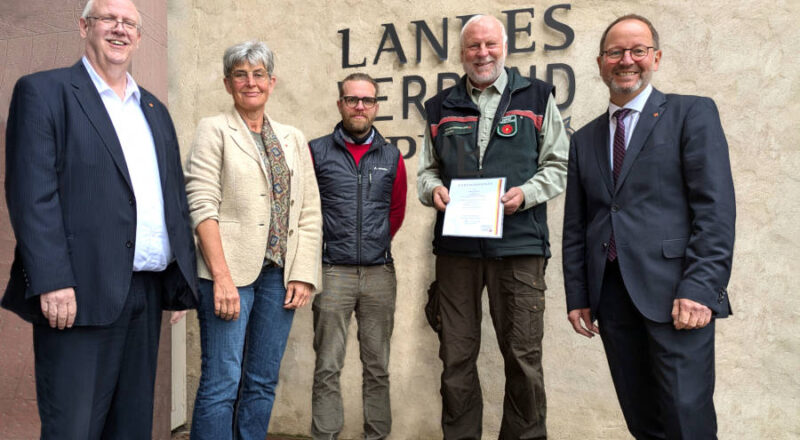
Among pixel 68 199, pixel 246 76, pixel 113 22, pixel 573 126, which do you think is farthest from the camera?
pixel 573 126

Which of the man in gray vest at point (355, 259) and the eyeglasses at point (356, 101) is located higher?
the eyeglasses at point (356, 101)

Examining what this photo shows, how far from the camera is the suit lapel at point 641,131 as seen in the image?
204 cm

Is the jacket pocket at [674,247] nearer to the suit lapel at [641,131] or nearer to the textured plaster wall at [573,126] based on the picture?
the suit lapel at [641,131]

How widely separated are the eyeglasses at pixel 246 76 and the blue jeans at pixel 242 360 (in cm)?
78

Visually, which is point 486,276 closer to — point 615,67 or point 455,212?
point 455,212

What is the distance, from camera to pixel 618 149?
213 cm

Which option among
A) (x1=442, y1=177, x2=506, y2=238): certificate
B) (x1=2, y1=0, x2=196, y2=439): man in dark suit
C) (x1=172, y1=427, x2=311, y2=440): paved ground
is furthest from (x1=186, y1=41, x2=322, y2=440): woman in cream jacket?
(x1=172, y1=427, x2=311, y2=440): paved ground

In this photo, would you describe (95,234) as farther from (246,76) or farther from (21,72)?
(21,72)

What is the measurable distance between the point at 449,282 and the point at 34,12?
8.55 ft

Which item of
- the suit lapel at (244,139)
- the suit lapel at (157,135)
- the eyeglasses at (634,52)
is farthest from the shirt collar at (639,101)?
the suit lapel at (157,135)

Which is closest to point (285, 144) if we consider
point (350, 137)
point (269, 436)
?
point (350, 137)

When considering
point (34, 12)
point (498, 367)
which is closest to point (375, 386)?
point (498, 367)

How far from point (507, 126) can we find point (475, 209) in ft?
1.35

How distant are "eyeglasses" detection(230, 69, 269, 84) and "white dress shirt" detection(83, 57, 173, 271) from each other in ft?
1.72
